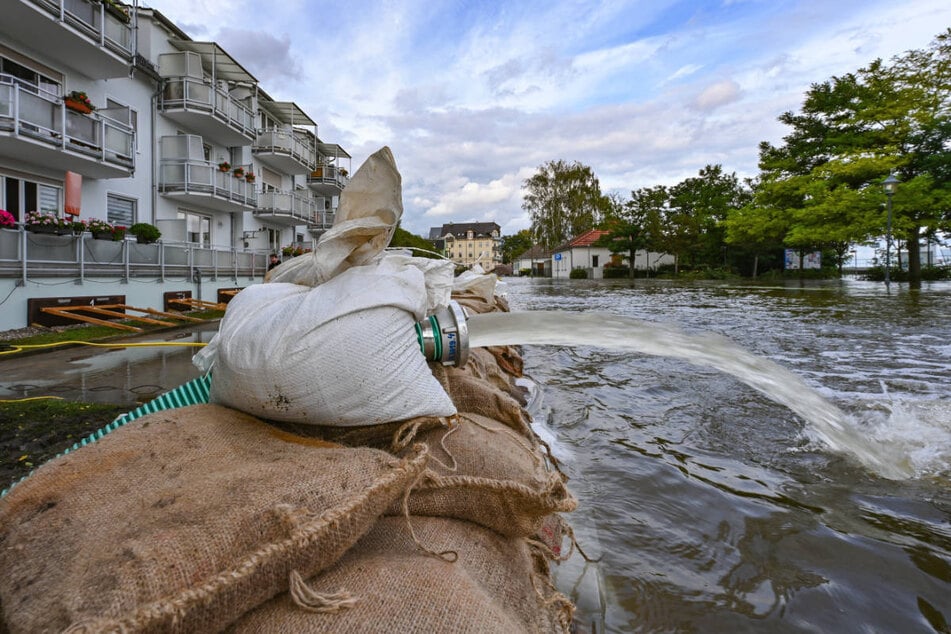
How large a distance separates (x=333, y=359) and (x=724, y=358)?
104 inches

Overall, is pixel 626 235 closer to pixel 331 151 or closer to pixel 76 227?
pixel 331 151

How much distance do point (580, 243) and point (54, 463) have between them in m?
59.9

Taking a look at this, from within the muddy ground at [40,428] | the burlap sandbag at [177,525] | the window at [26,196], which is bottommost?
the muddy ground at [40,428]

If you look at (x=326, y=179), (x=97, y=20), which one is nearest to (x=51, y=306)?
(x=97, y=20)

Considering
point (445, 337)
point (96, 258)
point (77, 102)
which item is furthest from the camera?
point (77, 102)

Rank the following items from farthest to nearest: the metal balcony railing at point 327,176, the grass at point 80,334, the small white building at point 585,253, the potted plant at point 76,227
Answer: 1. the small white building at point 585,253
2. the metal balcony railing at point 327,176
3. the potted plant at point 76,227
4. the grass at point 80,334

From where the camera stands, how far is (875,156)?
23859 millimetres

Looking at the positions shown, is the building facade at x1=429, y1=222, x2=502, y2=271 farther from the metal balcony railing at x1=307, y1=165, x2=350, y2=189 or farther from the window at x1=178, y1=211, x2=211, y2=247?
the window at x1=178, y1=211, x2=211, y2=247

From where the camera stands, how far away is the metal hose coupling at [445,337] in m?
1.76

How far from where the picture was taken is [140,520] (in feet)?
3.22

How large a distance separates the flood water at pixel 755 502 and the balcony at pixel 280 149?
2281 cm

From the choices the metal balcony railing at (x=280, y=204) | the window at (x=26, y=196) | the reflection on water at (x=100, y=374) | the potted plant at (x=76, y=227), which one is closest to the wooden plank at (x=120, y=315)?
the potted plant at (x=76, y=227)

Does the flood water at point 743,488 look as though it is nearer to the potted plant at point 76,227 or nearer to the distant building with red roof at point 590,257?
the potted plant at point 76,227

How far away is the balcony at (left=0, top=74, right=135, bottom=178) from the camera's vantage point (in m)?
10.2
